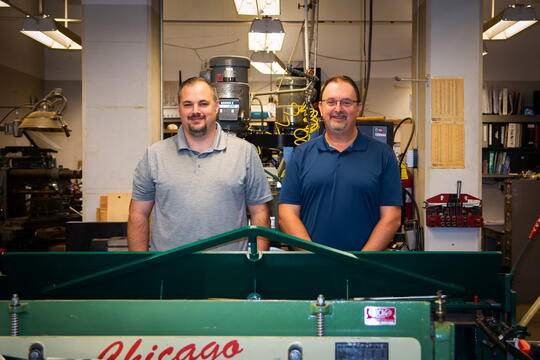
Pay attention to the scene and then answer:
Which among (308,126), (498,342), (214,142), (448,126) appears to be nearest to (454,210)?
(448,126)

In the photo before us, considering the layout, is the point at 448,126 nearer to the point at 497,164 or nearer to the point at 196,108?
the point at 196,108

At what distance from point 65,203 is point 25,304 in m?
4.34

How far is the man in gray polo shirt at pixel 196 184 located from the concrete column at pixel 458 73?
95.9 inches

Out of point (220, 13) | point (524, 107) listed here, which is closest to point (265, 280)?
point (524, 107)

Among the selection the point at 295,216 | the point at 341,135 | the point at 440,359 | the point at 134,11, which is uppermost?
the point at 134,11

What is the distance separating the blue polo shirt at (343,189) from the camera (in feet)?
6.89

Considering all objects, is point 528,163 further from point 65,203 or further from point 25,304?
point 25,304

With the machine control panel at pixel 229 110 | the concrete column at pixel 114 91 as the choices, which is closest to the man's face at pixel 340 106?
the machine control panel at pixel 229 110

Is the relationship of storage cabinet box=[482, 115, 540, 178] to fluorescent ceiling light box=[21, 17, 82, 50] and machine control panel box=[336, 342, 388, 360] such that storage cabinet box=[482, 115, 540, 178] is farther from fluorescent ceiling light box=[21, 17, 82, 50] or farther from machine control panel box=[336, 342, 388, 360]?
machine control panel box=[336, 342, 388, 360]

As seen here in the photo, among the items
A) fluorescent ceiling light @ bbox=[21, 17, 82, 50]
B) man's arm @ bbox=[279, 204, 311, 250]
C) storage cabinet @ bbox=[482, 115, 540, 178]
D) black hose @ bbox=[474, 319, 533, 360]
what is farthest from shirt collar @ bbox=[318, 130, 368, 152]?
storage cabinet @ bbox=[482, 115, 540, 178]

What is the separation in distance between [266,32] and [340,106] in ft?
8.02

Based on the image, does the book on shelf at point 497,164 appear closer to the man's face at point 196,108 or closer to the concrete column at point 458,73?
the concrete column at point 458,73

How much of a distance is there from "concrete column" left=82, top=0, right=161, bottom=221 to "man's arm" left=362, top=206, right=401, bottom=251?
2.70 m

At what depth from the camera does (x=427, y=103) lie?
4320mm
